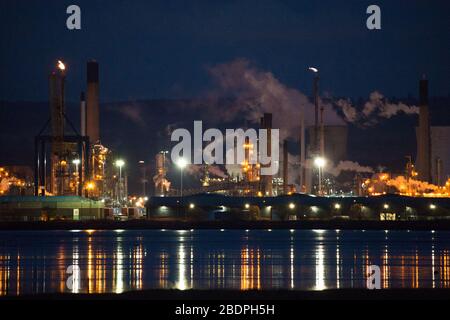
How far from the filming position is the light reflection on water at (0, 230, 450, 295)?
117 ft

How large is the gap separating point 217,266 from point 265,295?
15.9m

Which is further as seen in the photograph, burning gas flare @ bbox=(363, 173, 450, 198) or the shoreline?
burning gas flare @ bbox=(363, 173, 450, 198)

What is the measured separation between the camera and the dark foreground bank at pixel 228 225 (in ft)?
352

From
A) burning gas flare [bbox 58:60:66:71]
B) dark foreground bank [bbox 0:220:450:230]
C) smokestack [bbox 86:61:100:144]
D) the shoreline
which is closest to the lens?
the shoreline

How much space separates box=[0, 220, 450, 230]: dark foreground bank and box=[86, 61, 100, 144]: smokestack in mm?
25483

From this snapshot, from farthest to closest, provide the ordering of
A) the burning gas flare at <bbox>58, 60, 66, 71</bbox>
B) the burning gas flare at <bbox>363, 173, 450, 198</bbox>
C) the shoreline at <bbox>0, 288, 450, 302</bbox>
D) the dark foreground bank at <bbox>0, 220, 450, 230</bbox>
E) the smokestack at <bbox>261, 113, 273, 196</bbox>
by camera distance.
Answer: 1. the smokestack at <bbox>261, 113, 273, 196</bbox>
2. the burning gas flare at <bbox>363, 173, 450, 198</bbox>
3. the burning gas flare at <bbox>58, 60, 66, 71</bbox>
4. the dark foreground bank at <bbox>0, 220, 450, 230</bbox>
5. the shoreline at <bbox>0, 288, 450, 302</bbox>

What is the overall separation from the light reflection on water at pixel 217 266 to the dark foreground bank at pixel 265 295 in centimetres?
267

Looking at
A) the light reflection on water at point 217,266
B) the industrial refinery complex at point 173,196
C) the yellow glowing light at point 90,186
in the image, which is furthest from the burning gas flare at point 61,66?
the light reflection on water at point 217,266

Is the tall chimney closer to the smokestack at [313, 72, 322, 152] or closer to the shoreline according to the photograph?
the smokestack at [313, 72, 322, 152]

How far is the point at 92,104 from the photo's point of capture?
13275 cm

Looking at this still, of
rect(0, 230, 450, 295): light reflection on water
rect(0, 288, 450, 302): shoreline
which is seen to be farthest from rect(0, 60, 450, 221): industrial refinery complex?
rect(0, 288, 450, 302): shoreline

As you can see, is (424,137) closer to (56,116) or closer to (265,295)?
(56,116)
